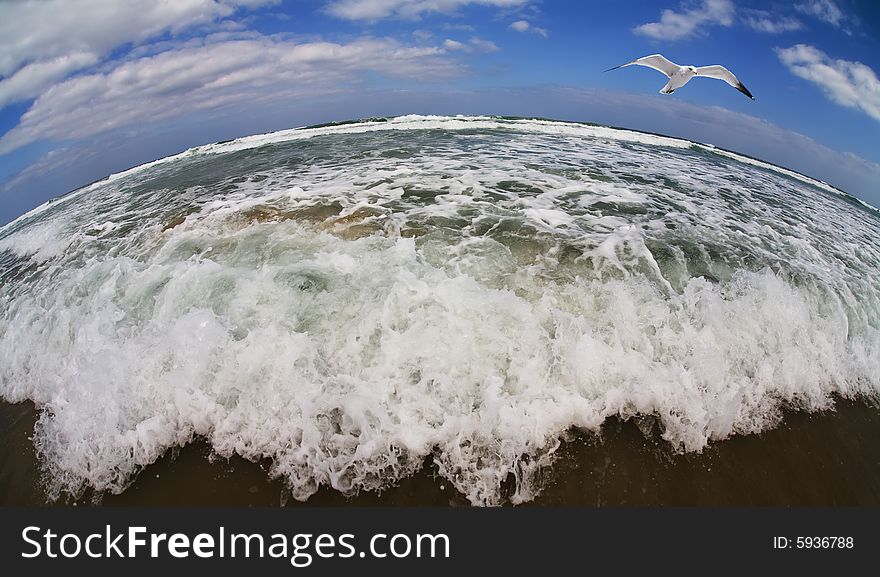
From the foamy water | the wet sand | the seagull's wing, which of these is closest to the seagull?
the seagull's wing

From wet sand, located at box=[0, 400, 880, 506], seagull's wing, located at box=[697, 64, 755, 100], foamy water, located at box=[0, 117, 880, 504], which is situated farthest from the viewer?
seagull's wing, located at box=[697, 64, 755, 100]

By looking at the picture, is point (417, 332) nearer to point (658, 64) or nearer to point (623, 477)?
point (623, 477)

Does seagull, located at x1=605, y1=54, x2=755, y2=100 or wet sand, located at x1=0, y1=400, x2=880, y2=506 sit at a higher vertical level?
seagull, located at x1=605, y1=54, x2=755, y2=100

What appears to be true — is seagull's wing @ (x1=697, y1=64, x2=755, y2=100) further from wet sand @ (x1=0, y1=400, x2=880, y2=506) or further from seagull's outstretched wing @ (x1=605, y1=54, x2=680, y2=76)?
wet sand @ (x1=0, y1=400, x2=880, y2=506)

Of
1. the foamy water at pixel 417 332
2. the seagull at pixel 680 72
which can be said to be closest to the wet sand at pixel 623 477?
the foamy water at pixel 417 332

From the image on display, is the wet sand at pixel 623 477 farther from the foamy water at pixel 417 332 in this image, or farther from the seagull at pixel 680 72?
the seagull at pixel 680 72

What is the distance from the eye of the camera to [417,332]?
229 inches

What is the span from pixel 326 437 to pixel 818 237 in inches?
556

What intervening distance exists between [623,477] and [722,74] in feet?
56.5

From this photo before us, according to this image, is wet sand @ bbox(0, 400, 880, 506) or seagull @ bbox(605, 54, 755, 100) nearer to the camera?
wet sand @ bbox(0, 400, 880, 506)

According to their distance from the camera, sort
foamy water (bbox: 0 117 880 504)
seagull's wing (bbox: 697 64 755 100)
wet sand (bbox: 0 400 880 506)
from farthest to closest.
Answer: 1. seagull's wing (bbox: 697 64 755 100)
2. foamy water (bbox: 0 117 880 504)
3. wet sand (bbox: 0 400 880 506)

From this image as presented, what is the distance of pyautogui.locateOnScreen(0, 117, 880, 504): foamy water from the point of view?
476 centimetres

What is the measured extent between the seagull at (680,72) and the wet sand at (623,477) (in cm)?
1386

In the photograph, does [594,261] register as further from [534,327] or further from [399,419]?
[399,419]
